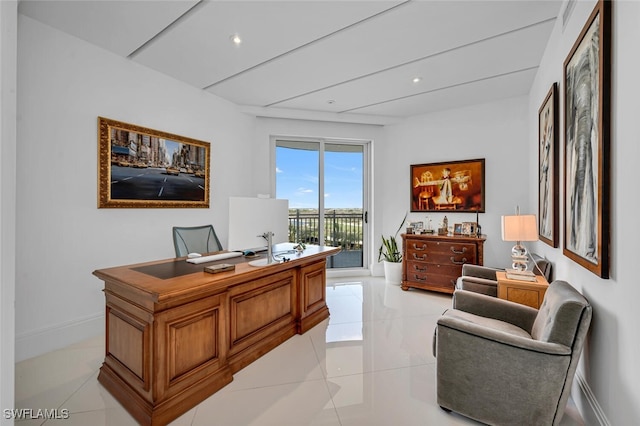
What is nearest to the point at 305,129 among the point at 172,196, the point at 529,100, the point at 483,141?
the point at 172,196

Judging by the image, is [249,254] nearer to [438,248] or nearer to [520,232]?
[520,232]

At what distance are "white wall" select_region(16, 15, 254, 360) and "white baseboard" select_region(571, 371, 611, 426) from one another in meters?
3.97

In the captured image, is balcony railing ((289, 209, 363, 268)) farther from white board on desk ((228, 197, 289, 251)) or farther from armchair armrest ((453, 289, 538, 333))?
armchair armrest ((453, 289, 538, 333))

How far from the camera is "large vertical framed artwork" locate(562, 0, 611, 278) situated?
141 centimetres

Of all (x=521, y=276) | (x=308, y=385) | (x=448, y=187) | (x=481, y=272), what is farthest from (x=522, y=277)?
(x=448, y=187)

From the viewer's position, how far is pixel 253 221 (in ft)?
7.52

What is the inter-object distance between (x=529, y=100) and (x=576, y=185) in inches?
107

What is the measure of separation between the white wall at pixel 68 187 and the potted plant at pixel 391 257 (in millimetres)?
3380

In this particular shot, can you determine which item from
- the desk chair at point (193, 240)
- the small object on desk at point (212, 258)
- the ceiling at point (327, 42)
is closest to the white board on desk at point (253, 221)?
the small object on desk at point (212, 258)

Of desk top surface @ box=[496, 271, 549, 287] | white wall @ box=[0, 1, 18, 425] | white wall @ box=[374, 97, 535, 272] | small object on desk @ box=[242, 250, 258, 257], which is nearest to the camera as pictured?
white wall @ box=[0, 1, 18, 425]

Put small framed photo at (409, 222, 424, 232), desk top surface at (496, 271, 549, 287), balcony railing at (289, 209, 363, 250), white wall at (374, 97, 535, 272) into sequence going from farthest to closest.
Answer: balcony railing at (289, 209, 363, 250)
small framed photo at (409, 222, 424, 232)
white wall at (374, 97, 535, 272)
desk top surface at (496, 271, 549, 287)

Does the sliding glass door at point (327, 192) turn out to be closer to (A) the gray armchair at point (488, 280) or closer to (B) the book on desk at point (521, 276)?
(A) the gray armchair at point (488, 280)

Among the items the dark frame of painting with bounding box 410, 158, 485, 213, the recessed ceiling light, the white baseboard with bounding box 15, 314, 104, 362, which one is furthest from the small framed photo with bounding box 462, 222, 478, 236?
the white baseboard with bounding box 15, 314, 104, 362

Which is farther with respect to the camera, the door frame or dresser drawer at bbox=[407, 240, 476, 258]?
the door frame
